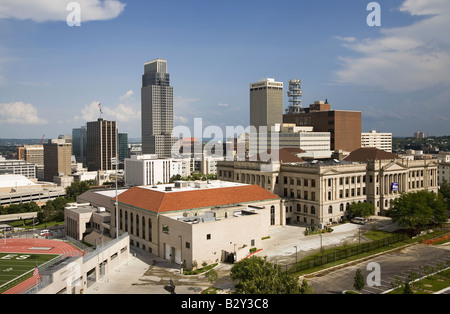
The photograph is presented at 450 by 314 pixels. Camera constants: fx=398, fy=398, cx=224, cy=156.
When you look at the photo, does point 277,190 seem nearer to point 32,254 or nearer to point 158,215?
point 158,215

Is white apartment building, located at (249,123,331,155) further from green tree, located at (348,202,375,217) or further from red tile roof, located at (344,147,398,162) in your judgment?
green tree, located at (348,202,375,217)

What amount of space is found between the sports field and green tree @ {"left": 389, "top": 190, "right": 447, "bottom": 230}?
68789mm

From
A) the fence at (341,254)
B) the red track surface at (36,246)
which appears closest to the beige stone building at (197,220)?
the red track surface at (36,246)

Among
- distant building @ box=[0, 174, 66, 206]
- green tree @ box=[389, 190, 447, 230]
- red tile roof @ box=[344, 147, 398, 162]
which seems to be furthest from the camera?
distant building @ box=[0, 174, 66, 206]

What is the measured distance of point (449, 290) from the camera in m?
49.3

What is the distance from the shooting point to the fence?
192ft

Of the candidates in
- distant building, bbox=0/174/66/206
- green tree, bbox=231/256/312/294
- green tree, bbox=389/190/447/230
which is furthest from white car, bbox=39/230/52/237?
green tree, bbox=389/190/447/230

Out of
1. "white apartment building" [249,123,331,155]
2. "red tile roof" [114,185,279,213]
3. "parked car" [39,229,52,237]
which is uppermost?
"white apartment building" [249,123,331,155]

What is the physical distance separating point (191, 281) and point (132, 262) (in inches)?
623

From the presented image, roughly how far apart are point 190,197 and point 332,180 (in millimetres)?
35479

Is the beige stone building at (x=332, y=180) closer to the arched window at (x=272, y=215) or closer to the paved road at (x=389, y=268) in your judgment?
the arched window at (x=272, y=215)

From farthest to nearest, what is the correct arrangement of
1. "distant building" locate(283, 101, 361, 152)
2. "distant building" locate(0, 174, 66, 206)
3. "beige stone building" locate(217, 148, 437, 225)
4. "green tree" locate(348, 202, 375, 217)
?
"distant building" locate(283, 101, 361, 152) → "distant building" locate(0, 174, 66, 206) → "green tree" locate(348, 202, 375, 217) → "beige stone building" locate(217, 148, 437, 225)
